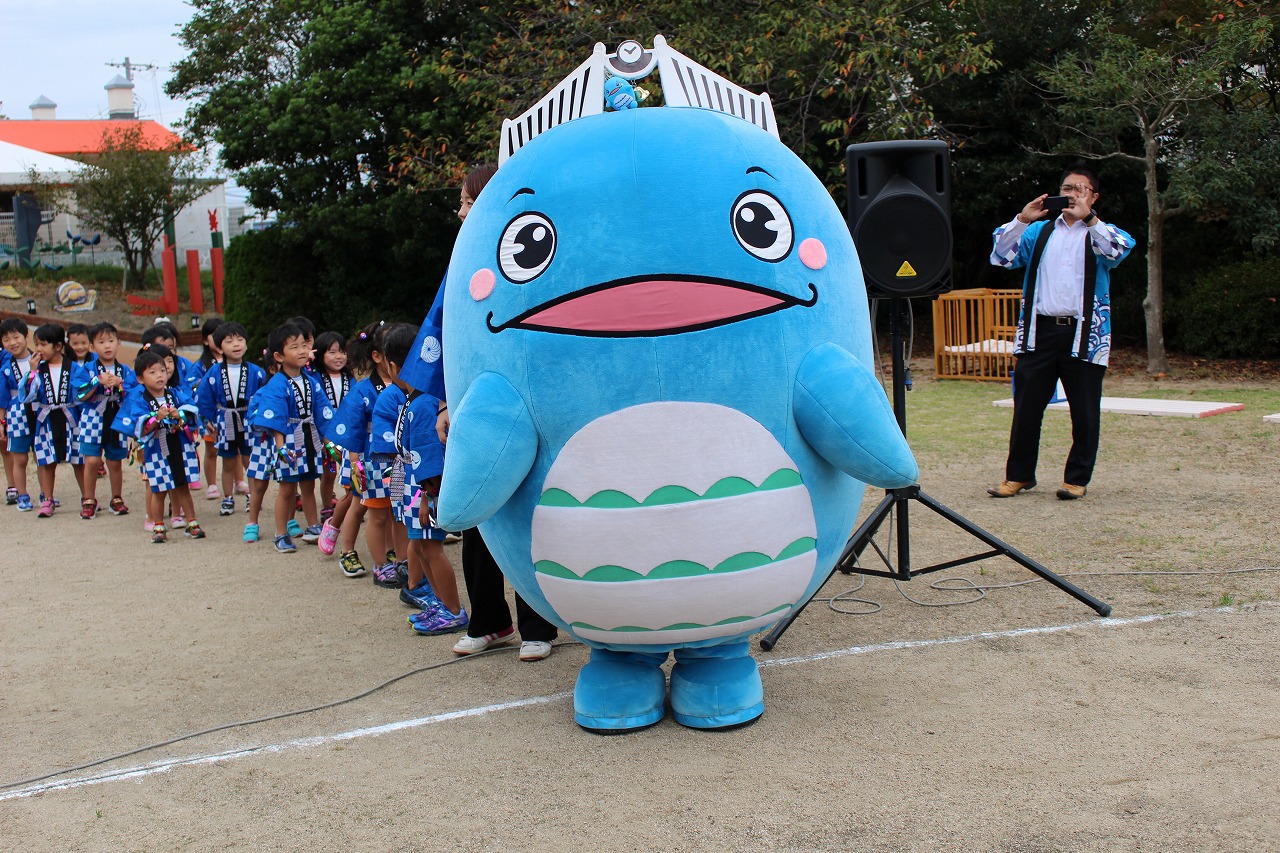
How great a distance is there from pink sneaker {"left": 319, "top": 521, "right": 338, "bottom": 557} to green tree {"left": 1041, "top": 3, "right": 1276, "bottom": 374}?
11.4 m

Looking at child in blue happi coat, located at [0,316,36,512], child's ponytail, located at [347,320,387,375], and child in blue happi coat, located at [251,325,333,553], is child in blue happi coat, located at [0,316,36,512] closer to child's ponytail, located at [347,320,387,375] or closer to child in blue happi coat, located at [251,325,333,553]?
child in blue happi coat, located at [251,325,333,553]

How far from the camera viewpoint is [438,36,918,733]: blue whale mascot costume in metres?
3.74

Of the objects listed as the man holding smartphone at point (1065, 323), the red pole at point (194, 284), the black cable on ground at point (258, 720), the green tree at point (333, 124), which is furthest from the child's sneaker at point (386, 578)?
the red pole at point (194, 284)

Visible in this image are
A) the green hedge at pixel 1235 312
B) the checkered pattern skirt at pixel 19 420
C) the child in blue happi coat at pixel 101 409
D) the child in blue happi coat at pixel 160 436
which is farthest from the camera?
the green hedge at pixel 1235 312

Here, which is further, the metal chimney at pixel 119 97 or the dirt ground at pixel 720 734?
the metal chimney at pixel 119 97

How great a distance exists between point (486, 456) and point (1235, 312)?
15233 millimetres

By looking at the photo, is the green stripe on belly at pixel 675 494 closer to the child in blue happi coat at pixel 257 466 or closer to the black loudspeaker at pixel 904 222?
the black loudspeaker at pixel 904 222

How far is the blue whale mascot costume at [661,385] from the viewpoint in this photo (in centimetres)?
374

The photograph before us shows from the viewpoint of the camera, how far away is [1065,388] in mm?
8062

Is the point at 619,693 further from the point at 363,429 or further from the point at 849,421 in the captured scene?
the point at 363,429

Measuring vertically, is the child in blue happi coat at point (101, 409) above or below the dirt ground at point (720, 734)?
above

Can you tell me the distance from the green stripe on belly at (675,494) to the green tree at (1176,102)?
12.5 meters

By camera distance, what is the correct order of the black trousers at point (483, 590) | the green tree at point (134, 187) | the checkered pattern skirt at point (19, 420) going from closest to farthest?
the black trousers at point (483, 590), the checkered pattern skirt at point (19, 420), the green tree at point (134, 187)

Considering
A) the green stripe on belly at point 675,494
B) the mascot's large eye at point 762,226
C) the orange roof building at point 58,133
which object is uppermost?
the orange roof building at point 58,133
